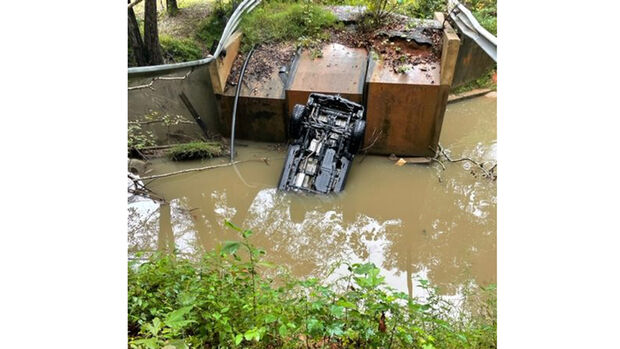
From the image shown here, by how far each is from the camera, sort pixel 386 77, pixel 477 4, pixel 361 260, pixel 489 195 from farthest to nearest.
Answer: pixel 477 4 < pixel 386 77 < pixel 489 195 < pixel 361 260

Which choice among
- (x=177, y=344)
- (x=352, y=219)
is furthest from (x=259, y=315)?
(x=352, y=219)

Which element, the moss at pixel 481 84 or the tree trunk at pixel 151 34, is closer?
the tree trunk at pixel 151 34

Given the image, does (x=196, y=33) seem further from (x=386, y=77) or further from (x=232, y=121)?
(x=386, y=77)

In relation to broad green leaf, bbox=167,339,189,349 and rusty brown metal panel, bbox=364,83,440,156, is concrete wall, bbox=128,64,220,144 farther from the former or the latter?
broad green leaf, bbox=167,339,189,349

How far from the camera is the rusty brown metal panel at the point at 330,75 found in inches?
246

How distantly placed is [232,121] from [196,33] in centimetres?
369

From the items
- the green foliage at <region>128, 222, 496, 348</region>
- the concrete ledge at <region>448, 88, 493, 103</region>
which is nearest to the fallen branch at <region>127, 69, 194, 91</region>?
the green foliage at <region>128, 222, 496, 348</region>

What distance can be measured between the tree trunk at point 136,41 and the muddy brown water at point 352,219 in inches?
85.9

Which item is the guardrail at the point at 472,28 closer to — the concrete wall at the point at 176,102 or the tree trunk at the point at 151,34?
the concrete wall at the point at 176,102

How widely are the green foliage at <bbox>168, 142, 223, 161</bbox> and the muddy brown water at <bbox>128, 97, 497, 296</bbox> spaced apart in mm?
132

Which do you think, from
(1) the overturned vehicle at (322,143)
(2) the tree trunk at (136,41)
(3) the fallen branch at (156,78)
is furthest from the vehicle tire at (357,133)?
(2) the tree trunk at (136,41)

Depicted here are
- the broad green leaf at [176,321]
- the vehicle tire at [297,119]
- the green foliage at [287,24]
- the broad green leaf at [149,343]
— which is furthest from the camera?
the green foliage at [287,24]

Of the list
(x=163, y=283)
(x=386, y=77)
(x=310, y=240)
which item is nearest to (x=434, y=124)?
(x=386, y=77)

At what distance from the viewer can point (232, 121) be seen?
645cm
